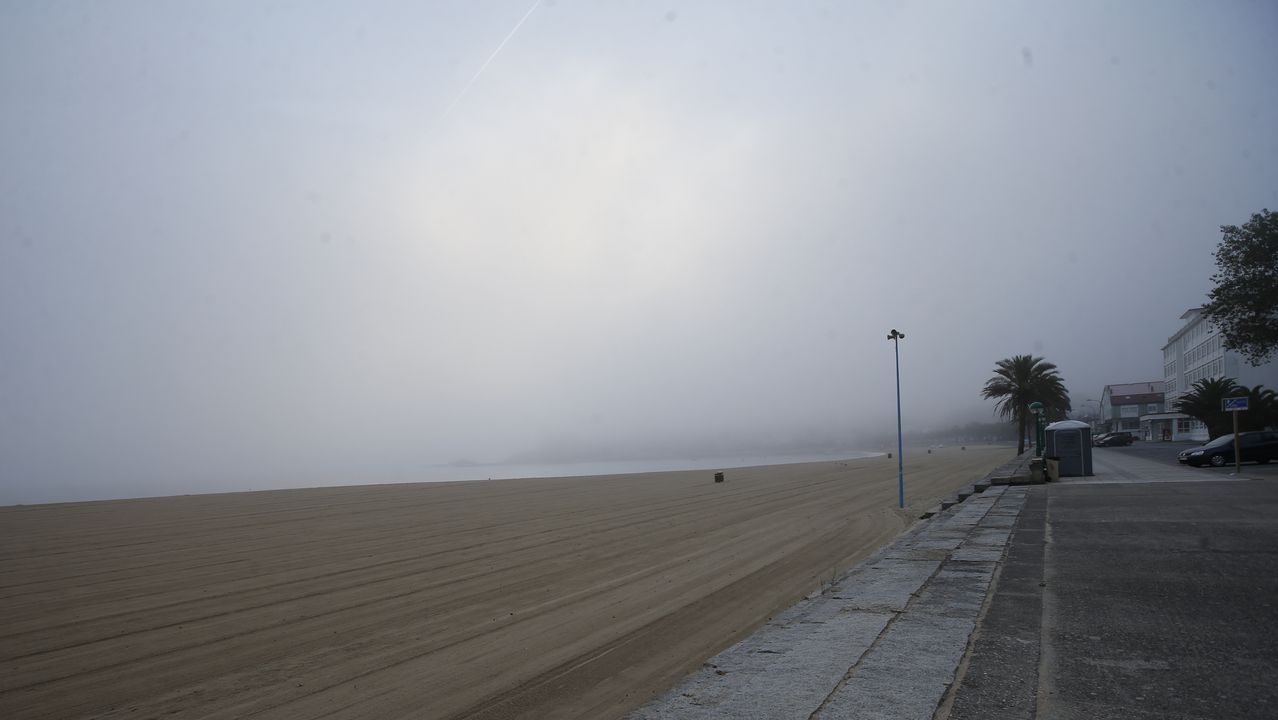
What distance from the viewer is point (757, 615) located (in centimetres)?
930

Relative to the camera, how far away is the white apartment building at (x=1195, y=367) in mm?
76562

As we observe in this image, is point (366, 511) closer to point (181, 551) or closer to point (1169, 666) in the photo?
point (181, 551)

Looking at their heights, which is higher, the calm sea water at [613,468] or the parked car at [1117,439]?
the parked car at [1117,439]

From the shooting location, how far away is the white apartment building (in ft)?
251

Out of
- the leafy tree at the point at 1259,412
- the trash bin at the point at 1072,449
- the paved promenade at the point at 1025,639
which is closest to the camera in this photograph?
the paved promenade at the point at 1025,639

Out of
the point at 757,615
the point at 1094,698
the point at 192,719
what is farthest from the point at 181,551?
the point at 1094,698

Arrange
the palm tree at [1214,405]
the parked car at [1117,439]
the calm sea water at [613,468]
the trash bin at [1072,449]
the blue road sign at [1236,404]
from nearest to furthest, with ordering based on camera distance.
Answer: the blue road sign at [1236,404] → the trash bin at [1072,449] → the palm tree at [1214,405] → the calm sea water at [613,468] → the parked car at [1117,439]

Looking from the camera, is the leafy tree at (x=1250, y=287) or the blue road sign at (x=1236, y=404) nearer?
the blue road sign at (x=1236, y=404)

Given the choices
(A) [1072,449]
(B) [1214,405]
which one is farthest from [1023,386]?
(A) [1072,449]

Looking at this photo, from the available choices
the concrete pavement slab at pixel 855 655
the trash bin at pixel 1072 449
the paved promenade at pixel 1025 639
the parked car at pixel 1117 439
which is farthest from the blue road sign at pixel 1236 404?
the parked car at pixel 1117 439

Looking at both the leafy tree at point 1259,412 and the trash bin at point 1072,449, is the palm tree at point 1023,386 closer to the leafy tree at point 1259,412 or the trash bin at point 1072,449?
the leafy tree at point 1259,412

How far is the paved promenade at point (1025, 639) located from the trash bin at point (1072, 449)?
19790 millimetres

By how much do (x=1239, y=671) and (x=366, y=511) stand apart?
25541mm

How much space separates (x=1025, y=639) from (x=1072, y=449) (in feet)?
92.3
